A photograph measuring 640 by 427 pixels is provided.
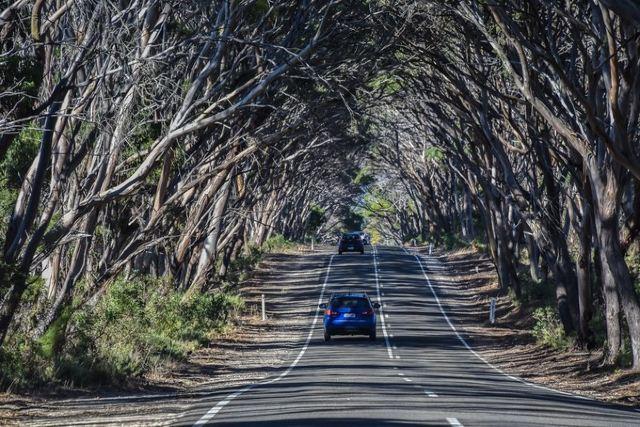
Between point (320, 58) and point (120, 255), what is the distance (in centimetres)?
721

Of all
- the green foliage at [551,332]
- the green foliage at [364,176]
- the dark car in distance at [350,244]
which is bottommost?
the green foliage at [551,332]

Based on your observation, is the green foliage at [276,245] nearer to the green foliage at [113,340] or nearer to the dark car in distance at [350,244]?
the dark car in distance at [350,244]

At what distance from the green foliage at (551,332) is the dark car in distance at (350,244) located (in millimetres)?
45681

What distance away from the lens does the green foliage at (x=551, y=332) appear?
105 feet

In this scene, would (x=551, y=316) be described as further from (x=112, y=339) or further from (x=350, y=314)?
(x=112, y=339)

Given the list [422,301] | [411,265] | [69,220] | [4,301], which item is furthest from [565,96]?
[411,265]

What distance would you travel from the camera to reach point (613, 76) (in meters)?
19.2

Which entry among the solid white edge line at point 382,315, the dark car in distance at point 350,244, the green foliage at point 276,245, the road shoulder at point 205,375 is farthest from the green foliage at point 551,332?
the green foliage at point 276,245

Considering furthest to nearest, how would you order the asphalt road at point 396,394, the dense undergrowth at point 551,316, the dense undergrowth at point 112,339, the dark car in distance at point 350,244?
the dark car in distance at point 350,244 → the dense undergrowth at point 551,316 → the dense undergrowth at point 112,339 → the asphalt road at point 396,394

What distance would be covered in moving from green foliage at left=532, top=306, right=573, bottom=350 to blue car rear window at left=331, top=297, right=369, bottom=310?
17.9 feet

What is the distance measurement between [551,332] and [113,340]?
14.3 metres

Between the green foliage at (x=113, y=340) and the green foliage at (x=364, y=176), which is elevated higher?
the green foliage at (x=364, y=176)

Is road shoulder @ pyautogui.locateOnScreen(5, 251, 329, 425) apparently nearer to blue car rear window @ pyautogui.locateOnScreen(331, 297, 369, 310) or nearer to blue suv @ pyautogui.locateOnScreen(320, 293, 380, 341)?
blue suv @ pyautogui.locateOnScreen(320, 293, 380, 341)

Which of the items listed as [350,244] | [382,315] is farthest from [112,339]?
[350,244]
